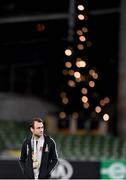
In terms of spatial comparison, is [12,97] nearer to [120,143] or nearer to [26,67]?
[26,67]

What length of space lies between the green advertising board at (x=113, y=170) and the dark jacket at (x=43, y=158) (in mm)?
8058

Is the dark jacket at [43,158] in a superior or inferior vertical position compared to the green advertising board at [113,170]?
superior

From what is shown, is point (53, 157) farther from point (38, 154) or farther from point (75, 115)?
point (75, 115)

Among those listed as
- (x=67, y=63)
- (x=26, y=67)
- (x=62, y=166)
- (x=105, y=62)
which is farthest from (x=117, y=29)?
(x=62, y=166)

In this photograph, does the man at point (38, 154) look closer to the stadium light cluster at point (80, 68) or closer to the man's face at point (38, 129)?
the man's face at point (38, 129)

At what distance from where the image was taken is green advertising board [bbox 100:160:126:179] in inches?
672

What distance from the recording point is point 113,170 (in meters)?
17.2

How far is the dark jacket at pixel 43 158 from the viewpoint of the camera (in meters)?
9.06

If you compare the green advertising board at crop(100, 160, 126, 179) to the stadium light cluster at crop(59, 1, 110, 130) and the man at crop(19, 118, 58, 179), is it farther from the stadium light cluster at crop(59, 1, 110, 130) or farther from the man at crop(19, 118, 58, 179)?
the man at crop(19, 118, 58, 179)

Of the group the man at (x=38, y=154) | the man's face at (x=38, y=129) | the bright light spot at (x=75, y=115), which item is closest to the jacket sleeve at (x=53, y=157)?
the man at (x=38, y=154)

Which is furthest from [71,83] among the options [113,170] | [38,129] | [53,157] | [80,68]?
[38,129]

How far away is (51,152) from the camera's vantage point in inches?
361

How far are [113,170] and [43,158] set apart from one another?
836cm

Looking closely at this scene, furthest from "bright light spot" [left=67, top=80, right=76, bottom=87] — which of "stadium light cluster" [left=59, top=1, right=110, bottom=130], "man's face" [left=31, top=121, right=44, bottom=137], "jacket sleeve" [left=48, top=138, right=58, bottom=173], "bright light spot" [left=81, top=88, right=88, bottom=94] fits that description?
"man's face" [left=31, top=121, right=44, bottom=137]
